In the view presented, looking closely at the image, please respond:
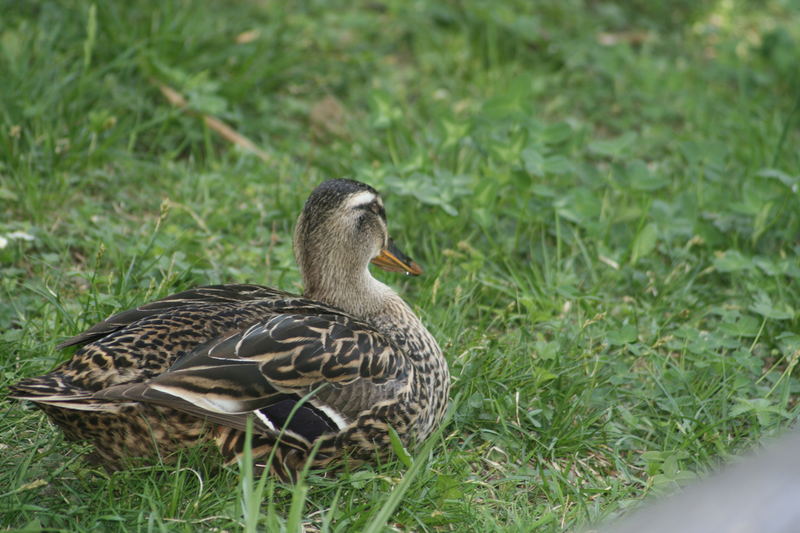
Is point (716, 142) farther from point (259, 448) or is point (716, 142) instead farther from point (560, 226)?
point (259, 448)

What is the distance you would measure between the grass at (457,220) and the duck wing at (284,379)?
211 mm

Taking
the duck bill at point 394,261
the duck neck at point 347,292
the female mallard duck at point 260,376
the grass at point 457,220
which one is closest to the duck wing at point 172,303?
the female mallard duck at point 260,376

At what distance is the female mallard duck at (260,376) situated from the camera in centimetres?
296

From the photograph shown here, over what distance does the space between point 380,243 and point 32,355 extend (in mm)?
1380

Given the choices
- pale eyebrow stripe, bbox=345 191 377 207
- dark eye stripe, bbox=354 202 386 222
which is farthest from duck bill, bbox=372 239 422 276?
pale eyebrow stripe, bbox=345 191 377 207

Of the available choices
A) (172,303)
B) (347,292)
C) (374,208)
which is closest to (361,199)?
(374,208)

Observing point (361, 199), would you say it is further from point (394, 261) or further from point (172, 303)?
point (172, 303)

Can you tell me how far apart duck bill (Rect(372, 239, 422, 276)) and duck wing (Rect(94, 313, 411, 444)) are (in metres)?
0.63

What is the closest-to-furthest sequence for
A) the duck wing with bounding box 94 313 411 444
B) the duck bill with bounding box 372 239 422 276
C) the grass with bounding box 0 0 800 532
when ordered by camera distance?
the duck wing with bounding box 94 313 411 444
the grass with bounding box 0 0 800 532
the duck bill with bounding box 372 239 422 276

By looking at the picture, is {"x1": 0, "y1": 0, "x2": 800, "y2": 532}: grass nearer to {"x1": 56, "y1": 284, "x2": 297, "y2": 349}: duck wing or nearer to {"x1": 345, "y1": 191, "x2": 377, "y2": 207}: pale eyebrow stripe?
{"x1": 56, "y1": 284, "x2": 297, "y2": 349}: duck wing

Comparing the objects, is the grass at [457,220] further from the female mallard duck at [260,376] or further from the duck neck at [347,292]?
the duck neck at [347,292]

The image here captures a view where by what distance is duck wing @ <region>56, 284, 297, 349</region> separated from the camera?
3252 millimetres

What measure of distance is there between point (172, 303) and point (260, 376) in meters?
0.50

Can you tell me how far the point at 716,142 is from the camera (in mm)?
5383
